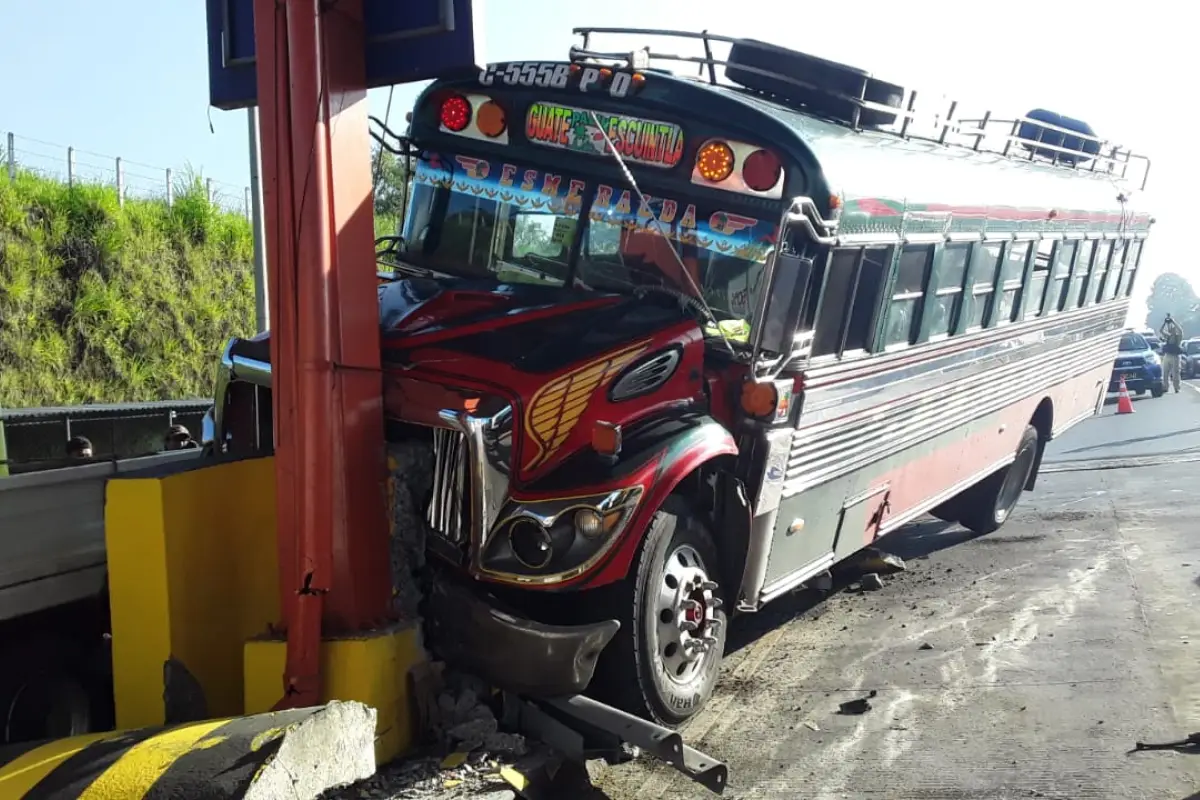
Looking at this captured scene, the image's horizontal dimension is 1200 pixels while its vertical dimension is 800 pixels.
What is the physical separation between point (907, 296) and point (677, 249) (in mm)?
1710

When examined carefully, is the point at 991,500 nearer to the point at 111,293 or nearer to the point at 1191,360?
the point at 111,293

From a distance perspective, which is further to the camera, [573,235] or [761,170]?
[573,235]

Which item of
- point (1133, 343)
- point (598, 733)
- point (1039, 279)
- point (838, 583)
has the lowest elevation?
point (1133, 343)

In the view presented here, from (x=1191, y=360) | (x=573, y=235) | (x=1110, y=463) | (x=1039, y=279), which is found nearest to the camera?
(x=573, y=235)

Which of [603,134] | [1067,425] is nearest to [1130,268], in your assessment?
[1067,425]

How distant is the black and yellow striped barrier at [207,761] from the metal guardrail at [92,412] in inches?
215

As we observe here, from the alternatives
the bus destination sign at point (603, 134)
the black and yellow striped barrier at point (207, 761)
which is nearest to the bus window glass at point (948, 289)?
the bus destination sign at point (603, 134)

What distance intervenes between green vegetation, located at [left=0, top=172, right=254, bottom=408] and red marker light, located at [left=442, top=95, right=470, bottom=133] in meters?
12.0

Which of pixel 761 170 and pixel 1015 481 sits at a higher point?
pixel 761 170

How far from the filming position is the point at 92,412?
891 cm

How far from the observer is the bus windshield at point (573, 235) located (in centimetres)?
507

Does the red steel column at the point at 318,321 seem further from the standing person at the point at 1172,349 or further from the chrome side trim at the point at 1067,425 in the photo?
the standing person at the point at 1172,349

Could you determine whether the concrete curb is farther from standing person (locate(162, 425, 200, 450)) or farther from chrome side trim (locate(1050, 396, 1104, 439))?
standing person (locate(162, 425, 200, 450))

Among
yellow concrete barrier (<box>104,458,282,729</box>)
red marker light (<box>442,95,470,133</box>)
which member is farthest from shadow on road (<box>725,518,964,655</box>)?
red marker light (<box>442,95,470,133</box>)
